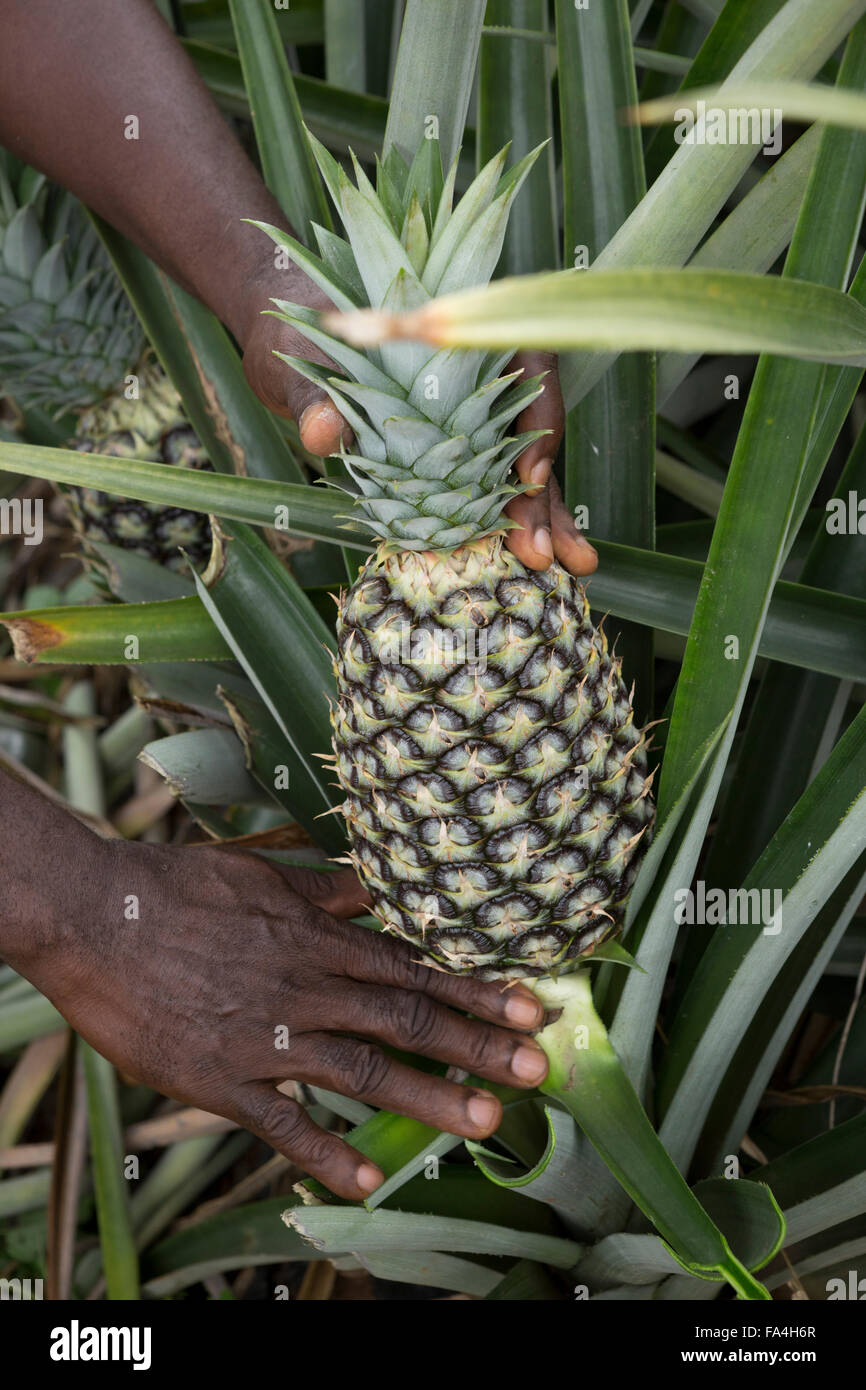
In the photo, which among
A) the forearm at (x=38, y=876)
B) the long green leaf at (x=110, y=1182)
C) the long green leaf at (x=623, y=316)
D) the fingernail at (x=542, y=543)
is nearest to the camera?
the long green leaf at (x=623, y=316)

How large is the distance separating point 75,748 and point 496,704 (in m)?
1.12

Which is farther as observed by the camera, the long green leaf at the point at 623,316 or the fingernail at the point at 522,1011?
the fingernail at the point at 522,1011

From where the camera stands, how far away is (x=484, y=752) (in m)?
0.69

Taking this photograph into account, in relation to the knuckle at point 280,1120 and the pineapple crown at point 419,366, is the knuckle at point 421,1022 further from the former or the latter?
the pineapple crown at point 419,366

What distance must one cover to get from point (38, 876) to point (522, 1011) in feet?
1.30

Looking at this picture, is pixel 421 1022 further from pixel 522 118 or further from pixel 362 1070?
pixel 522 118

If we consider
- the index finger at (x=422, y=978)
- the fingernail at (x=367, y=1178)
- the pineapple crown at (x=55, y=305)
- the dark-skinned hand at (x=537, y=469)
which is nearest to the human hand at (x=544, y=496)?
the dark-skinned hand at (x=537, y=469)

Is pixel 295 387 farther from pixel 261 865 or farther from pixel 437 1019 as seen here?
pixel 437 1019

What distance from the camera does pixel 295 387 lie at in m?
0.85

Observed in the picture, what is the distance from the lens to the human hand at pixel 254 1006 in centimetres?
80

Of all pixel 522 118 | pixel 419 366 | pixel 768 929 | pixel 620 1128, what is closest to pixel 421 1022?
pixel 620 1128

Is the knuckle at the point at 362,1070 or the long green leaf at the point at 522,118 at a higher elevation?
the long green leaf at the point at 522,118

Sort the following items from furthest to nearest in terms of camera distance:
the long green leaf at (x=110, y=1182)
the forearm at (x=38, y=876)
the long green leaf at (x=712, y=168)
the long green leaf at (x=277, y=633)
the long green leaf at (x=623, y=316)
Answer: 1. the long green leaf at (x=110, y=1182)
2. the long green leaf at (x=277, y=633)
3. the forearm at (x=38, y=876)
4. the long green leaf at (x=712, y=168)
5. the long green leaf at (x=623, y=316)
